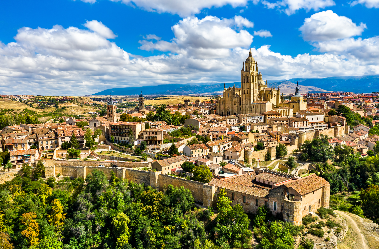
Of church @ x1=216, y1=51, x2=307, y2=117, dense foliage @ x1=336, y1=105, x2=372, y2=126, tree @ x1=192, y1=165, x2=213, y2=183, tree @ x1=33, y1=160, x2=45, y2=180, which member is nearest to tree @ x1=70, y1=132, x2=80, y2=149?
tree @ x1=33, y1=160, x2=45, y2=180

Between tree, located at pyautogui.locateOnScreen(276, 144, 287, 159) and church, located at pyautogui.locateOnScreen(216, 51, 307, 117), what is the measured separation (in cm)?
1872

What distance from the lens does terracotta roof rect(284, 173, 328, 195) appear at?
20000 millimetres

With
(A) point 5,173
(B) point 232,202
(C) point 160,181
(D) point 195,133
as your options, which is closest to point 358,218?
(B) point 232,202

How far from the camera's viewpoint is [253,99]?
2290 inches

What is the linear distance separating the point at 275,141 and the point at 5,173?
3125cm

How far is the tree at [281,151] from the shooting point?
37.3 metres

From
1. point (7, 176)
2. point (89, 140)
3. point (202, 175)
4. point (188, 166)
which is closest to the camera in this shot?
point (202, 175)

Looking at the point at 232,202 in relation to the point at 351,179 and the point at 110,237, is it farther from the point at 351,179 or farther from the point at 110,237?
the point at 351,179

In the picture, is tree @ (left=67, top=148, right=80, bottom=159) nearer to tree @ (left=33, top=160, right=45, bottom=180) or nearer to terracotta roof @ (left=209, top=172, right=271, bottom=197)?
tree @ (left=33, top=160, right=45, bottom=180)

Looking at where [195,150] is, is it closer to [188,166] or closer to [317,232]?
[188,166]

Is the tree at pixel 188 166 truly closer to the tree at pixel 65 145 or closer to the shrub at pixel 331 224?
the shrub at pixel 331 224

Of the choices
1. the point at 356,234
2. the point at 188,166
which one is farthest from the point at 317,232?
the point at 188,166

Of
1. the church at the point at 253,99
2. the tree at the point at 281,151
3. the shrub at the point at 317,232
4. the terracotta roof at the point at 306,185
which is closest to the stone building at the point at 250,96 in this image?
the church at the point at 253,99

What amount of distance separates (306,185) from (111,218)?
592 inches
